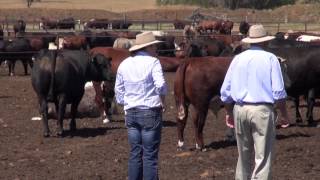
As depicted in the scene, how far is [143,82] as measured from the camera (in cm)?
803

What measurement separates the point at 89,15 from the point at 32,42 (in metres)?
41.6

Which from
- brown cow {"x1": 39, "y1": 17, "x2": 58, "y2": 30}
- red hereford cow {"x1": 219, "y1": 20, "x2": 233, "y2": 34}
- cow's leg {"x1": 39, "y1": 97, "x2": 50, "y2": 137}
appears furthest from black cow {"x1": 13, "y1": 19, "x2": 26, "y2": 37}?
cow's leg {"x1": 39, "y1": 97, "x2": 50, "y2": 137}

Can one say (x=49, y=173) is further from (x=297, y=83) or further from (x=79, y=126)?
(x=297, y=83)

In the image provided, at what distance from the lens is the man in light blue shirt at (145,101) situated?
8.03 meters

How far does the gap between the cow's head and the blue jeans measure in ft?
21.1

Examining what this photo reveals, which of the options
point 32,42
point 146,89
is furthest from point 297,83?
point 32,42

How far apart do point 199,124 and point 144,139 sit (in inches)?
154

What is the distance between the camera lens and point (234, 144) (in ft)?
40.1

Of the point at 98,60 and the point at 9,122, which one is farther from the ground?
the point at 98,60

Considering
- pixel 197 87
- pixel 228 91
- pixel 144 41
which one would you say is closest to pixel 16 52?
pixel 197 87

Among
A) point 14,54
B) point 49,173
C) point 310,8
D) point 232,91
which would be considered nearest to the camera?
point 232,91

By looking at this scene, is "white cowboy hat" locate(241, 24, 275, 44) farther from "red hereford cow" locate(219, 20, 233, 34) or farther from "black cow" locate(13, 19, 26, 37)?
"red hereford cow" locate(219, 20, 233, 34)

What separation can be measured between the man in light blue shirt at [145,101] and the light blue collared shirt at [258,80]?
0.86m

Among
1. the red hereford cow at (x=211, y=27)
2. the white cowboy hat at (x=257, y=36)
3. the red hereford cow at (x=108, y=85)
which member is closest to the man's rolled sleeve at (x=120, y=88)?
the white cowboy hat at (x=257, y=36)
